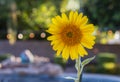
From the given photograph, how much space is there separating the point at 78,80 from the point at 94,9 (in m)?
12.0

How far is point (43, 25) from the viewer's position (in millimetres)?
17172

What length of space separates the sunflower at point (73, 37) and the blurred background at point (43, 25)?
9.80 metres

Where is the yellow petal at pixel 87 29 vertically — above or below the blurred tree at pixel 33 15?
above

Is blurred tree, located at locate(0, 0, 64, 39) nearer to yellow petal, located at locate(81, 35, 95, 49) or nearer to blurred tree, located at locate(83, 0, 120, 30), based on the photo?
blurred tree, located at locate(83, 0, 120, 30)

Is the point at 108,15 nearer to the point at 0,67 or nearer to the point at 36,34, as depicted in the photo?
the point at 36,34

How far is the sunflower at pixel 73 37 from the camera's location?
1.36m

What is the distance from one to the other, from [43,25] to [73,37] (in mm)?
15822

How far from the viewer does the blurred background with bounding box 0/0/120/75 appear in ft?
43.7

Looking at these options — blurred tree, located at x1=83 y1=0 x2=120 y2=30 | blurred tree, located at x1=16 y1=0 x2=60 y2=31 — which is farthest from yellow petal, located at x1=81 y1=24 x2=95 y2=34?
blurred tree, located at x1=16 y1=0 x2=60 y2=31

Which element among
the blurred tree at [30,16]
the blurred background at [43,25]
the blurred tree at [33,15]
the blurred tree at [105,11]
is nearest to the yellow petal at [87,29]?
the blurred background at [43,25]

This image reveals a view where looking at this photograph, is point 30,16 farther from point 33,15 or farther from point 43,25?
point 43,25

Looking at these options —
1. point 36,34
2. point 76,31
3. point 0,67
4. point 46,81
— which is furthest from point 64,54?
point 36,34

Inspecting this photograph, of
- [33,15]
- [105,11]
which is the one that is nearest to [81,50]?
[105,11]

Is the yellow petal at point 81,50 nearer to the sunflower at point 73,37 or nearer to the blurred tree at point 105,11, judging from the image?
the sunflower at point 73,37
